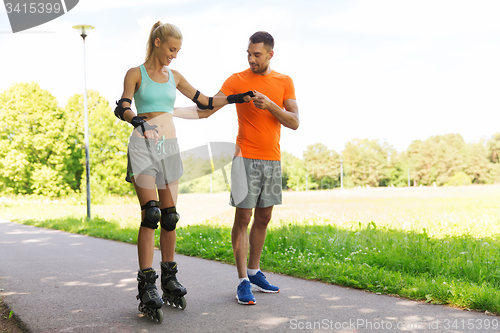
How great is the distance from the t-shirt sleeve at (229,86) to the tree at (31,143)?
115 ft

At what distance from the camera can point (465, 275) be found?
4176mm

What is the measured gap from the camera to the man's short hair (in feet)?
12.0

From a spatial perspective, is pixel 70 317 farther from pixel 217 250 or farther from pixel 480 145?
pixel 480 145

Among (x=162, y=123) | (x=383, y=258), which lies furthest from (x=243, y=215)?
(x=383, y=258)

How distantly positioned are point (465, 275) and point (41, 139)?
121 ft

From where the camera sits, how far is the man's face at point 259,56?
366cm

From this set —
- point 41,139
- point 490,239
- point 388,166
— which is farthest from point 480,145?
point 490,239

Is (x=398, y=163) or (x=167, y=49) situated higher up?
(x=398, y=163)

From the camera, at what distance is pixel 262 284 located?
3.95m

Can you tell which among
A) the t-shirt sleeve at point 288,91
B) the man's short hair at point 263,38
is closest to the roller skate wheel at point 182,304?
the t-shirt sleeve at point 288,91

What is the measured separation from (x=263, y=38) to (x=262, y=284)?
7.14 feet

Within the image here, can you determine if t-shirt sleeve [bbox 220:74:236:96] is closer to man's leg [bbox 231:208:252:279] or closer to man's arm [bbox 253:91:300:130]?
man's arm [bbox 253:91:300:130]

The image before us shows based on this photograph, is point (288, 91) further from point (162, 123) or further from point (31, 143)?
point (31, 143)

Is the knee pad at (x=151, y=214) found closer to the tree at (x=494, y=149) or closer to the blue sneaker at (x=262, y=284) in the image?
the blue sneaker at (x=262, y=284)
